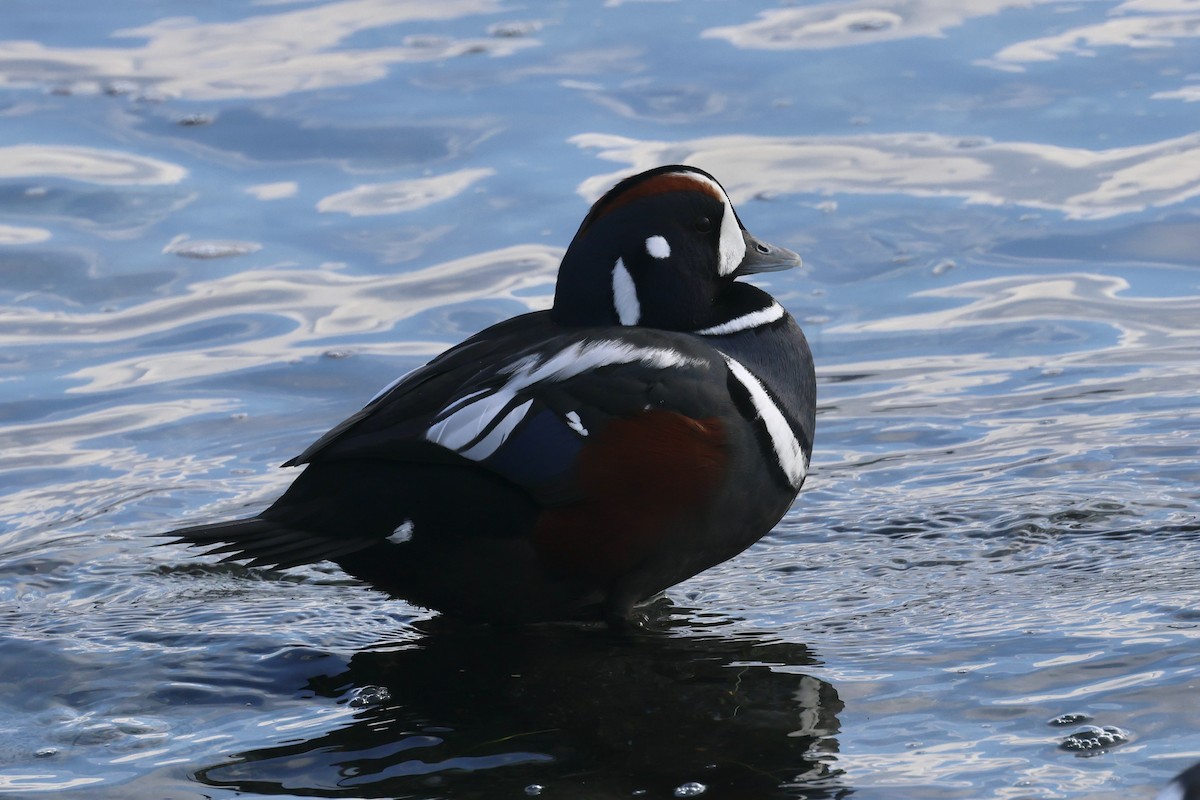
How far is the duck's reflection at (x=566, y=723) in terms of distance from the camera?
4430 millimetres

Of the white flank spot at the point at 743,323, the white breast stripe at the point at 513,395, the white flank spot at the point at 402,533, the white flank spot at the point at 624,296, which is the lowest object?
the white flank spot at the point at 402,533

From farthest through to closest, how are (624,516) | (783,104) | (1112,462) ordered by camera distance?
1. (783,104)
2. (1112,462)
3. (624,516)

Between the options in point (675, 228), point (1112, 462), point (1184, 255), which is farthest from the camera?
point (1184, 255)

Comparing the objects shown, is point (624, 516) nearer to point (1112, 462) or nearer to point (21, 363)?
point (1112, 462)

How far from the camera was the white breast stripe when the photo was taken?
5012mm

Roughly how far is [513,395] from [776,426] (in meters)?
0.85

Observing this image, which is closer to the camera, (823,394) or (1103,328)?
(823,394)

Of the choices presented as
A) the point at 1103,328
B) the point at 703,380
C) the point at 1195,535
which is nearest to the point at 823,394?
the point at 1103,328

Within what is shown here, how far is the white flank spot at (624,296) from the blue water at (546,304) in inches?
39.0

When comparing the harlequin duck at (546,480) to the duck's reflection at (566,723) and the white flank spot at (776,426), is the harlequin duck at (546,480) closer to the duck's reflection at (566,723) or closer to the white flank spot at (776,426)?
the white flank spot at (776,426)

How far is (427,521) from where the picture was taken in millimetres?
5086

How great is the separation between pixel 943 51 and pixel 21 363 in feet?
20.4

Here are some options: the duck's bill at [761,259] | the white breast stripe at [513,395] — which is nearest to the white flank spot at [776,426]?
the white breast stripe at [513,395]

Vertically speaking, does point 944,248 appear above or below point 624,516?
above
